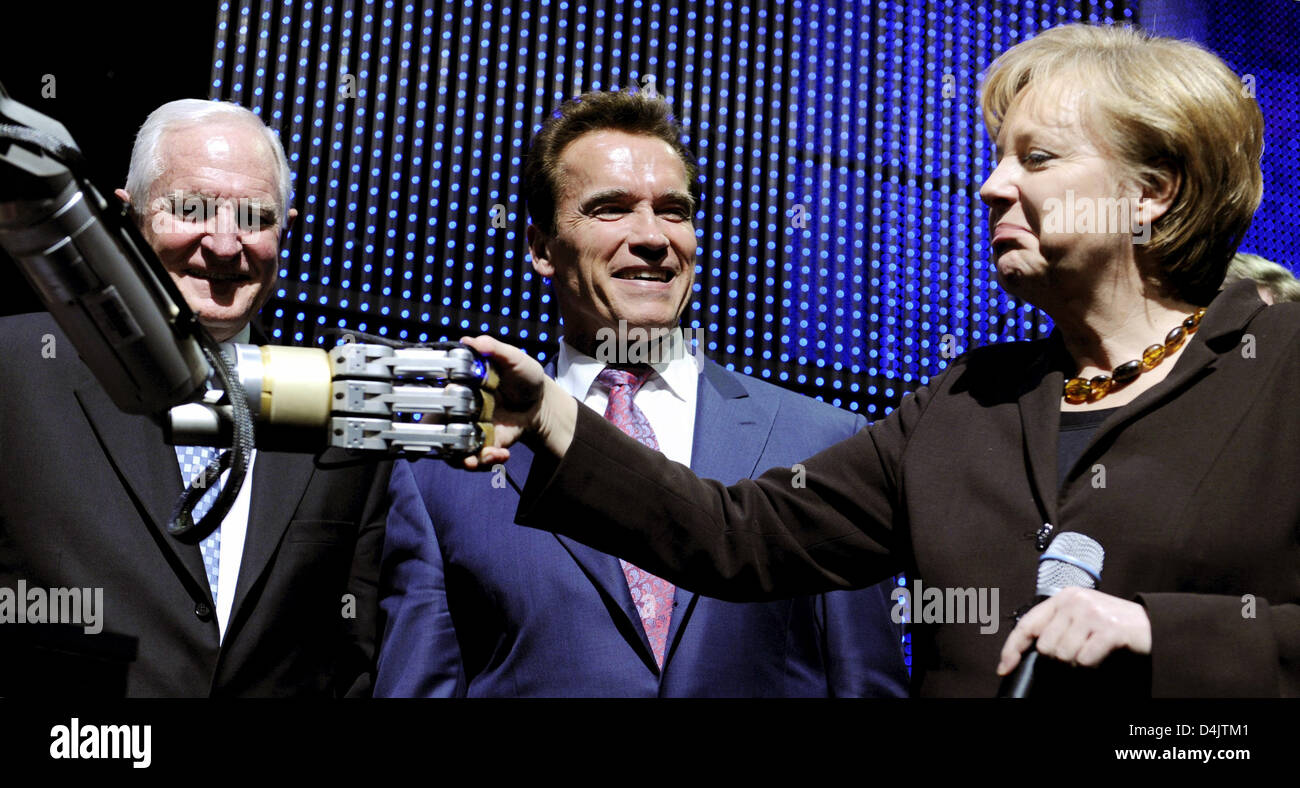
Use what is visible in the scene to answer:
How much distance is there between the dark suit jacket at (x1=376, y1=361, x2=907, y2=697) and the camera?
2.39m

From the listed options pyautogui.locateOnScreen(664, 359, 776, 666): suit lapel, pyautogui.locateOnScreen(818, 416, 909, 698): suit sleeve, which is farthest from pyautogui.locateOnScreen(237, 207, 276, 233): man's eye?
pyautogui.locateOnScreen(818, 416, 909, 698): suit sleeve

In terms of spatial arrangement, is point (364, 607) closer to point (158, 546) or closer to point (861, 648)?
point (158, 546)

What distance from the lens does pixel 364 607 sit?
2570 millimetres

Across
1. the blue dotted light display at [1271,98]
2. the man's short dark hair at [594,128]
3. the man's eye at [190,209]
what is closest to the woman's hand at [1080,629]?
the man's short dark hair at [594,128]

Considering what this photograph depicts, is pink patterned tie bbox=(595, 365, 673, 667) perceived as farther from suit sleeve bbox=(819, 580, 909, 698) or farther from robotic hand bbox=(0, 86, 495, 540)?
robotic hand bbox=(0, 86, 495, 540)

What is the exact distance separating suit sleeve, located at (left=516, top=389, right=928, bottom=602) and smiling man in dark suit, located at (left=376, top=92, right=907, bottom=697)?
459 mm

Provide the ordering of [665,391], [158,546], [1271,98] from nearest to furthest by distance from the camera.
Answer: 1. [158,546]
2. [665,391]
3. [1271,98]

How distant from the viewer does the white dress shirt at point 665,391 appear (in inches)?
107

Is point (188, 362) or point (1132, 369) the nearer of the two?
point (188, 362)

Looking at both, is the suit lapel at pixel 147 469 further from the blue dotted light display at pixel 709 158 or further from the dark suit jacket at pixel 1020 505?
the blue dotted light display at pixel 709 158

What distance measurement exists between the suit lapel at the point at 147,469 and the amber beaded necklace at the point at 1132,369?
145 centimetres

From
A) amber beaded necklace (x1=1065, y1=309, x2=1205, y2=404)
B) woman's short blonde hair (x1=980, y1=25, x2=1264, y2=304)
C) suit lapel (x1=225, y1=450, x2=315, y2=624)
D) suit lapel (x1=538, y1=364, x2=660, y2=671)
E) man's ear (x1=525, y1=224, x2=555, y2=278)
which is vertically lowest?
suit lapel (x1=538, y1=364, x2=660, y2=671)

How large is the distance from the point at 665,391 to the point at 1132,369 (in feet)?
3.51

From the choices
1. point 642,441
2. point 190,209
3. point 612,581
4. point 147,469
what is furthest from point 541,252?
point 147,469
